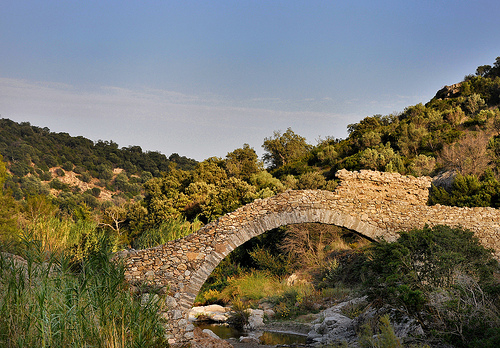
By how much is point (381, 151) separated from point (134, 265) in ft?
68.3

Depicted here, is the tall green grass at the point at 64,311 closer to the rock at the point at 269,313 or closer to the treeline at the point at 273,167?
the rock at the point at 269,313

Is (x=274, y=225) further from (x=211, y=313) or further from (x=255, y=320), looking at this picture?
(x=211, y=313)

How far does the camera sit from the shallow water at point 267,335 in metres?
11.7

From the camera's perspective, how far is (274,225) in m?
11.6

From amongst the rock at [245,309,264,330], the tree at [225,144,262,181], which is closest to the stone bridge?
the rock at [245,309,264,330]

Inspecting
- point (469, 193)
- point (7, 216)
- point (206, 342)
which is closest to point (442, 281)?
point (206, 342)

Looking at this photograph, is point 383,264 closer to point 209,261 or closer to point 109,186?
point 209,261

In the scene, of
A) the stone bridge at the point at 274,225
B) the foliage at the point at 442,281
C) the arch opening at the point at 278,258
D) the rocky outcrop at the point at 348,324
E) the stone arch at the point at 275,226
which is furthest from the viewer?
the arch opening at the point at 278,258

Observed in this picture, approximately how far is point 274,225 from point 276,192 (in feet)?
36.7

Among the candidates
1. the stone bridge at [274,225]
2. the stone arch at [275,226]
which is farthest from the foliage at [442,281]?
the stone arch at [275,226]

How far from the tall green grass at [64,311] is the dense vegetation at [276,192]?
9 cm

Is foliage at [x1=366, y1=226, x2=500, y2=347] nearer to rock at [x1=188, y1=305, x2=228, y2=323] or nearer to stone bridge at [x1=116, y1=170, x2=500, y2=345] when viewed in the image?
stone bridge at [x1=116, y1=170, x2=500, y2=345]

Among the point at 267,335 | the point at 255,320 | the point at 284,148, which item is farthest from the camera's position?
the point at 284,148

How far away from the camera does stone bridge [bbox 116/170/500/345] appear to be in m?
10.9
